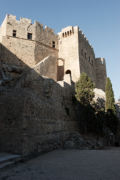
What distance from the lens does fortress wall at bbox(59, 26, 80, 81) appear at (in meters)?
23.0

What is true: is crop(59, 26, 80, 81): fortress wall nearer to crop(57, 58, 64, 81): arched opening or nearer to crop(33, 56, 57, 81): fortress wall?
crop(57, 58, 64, 81): arched opening

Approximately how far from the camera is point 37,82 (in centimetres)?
1140

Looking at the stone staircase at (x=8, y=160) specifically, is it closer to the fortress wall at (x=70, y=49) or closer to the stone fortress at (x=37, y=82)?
the stone fortress at (x=37, y=82)

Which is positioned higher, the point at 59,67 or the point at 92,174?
the point at 59,67

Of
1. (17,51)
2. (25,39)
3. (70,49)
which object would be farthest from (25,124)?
(70,49)

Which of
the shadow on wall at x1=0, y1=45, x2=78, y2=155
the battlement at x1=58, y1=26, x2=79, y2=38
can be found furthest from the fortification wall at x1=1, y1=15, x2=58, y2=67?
the shadow on wall at x1=0, y1=45, x2=78, y2=155

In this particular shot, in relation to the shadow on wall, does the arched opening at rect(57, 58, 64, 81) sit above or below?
above

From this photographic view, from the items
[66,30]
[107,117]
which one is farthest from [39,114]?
[66,30]

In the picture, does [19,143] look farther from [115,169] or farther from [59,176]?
[115,169]

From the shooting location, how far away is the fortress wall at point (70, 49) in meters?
23.0

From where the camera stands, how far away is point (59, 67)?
24.9m

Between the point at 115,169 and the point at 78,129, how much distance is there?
1043 cm

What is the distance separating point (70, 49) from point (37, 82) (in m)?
14.8

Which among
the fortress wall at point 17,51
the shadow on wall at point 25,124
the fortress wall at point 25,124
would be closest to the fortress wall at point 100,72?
the fortress wall at point 17,51
